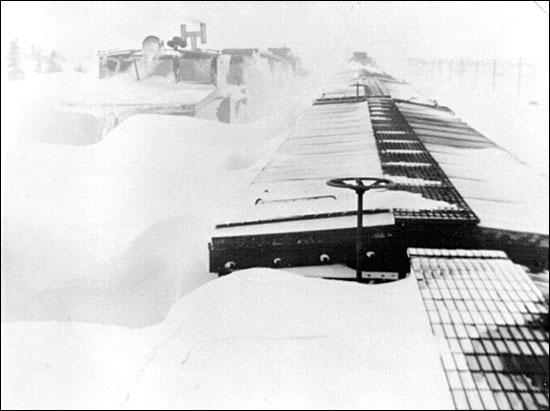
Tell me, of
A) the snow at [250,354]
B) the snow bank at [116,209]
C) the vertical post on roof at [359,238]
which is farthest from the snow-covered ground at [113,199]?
the vertical post on roof at [359,238]

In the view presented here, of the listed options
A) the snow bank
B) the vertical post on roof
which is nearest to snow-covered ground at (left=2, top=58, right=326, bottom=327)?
the snow bank

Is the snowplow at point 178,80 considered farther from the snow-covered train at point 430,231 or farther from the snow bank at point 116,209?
the snow-covered train at point 430,231

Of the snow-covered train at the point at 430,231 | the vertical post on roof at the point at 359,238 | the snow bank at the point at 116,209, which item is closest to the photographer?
the snow-covered train at the point at 430,231

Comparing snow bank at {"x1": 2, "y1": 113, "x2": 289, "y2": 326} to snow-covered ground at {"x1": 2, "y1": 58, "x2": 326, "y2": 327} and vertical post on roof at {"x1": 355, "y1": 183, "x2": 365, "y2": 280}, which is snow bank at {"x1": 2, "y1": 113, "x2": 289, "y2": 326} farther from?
vertical post on roof at {"x1": 355, "y1": 183, "x2": 365, "y2": 280}

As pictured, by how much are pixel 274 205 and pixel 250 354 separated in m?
0.54

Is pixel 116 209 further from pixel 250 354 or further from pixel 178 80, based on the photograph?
pixel 250 354

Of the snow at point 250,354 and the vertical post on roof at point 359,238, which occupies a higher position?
the vertical post on roof at point 359,238

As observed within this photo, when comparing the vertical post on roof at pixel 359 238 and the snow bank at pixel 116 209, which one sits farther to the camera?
the snow bank at pixel 116 209

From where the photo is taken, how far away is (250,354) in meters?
1.89

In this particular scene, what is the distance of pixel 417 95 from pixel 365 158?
0.46 metres

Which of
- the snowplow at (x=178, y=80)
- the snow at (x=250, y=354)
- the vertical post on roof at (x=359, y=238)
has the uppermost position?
the snowplow at (x=178, y=80)

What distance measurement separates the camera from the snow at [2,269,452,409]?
5.92 feet

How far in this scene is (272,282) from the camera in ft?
6.48

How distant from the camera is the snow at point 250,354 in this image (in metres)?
1.80
